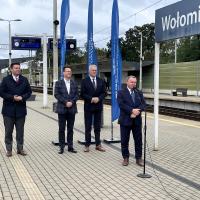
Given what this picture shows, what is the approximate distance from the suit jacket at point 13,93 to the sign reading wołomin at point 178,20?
3110mm

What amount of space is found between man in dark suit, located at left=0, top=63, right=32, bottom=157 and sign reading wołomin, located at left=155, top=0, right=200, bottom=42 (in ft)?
10.3

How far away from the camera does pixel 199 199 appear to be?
22.5ft

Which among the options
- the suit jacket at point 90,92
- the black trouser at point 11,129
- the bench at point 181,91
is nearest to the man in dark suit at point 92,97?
the suit jacket at point 90,92

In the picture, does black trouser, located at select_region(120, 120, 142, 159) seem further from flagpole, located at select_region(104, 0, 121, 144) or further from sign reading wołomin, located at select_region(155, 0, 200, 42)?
flagpole, located at select_region(104, 0, 121, 144)

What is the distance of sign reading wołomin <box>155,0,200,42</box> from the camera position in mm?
9453

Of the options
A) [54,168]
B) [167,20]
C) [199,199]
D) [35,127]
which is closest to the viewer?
[199,199]

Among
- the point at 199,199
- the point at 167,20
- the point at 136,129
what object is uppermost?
the point at 167,20

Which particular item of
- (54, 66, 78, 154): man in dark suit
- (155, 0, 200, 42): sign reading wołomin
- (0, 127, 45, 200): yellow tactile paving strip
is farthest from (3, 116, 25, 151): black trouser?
(155, 0, 200, 42): sign reading wołomin

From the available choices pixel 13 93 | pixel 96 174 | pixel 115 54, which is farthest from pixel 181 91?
pixel 96 174

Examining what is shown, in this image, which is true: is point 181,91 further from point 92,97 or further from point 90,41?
point 92,97

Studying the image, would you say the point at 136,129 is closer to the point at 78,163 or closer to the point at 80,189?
the point at 78,163

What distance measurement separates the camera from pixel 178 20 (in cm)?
1020

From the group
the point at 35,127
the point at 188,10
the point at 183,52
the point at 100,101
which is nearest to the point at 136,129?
the point at 100,101

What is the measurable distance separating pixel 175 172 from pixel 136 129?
1.13 meters
